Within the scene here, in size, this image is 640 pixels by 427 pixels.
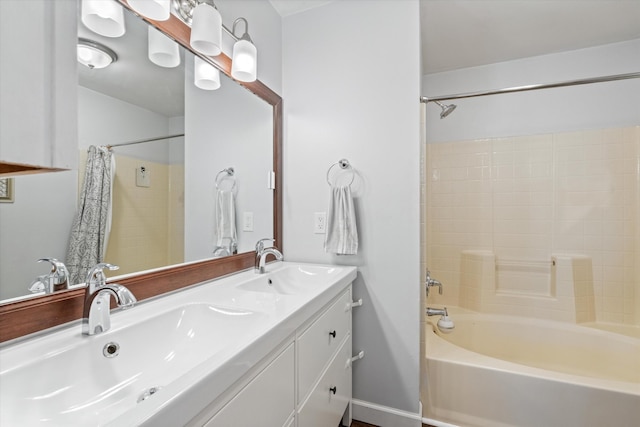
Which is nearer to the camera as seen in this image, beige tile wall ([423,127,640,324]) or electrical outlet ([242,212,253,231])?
electrical outlet ([242,212,253,231])

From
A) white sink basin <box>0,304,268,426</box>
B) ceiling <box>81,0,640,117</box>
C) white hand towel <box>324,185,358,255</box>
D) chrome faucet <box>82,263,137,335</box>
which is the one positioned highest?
ceiling <box>81,0,640,117</box>

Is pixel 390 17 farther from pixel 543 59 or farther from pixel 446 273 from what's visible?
pixel 446 273

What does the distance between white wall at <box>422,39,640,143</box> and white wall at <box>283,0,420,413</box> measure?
3.66 ft

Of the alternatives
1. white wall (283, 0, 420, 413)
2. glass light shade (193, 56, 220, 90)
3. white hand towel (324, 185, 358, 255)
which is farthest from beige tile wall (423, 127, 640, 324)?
glass light shade (193, 56, 220, 90)

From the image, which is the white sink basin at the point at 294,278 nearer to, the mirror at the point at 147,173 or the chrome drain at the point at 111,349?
the mirror at the point at 147,173

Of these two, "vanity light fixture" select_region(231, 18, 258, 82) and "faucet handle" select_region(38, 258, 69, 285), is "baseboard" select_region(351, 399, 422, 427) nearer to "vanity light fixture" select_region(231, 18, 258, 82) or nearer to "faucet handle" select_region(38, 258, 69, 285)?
"faucet handle" select_region(38, 258, 69, 285)

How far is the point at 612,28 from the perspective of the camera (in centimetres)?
207

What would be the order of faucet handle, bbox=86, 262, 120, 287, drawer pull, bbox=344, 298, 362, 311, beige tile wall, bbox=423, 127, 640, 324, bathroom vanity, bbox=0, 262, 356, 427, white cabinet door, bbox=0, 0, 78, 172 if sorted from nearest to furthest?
white cabinet door, bbox=0, 0, 78, 172, bathroom vanity, bbox=0, 262, 356, 427, faucet handle, bbox=86, 262, 120, 287, drawer pull, bbox=344, 298, 362, 311, beige tile wall, bbox=423, 127, 640, 324

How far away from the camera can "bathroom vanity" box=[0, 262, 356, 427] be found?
0.59 meters

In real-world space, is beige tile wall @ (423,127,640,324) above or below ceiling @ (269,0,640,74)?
below

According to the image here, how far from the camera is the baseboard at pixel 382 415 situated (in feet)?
5.26

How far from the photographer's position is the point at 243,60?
143 cm

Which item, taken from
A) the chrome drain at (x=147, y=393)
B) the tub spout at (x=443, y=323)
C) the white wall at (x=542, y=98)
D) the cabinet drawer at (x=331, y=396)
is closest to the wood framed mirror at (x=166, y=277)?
the chrome drain at (x=147, y=393)

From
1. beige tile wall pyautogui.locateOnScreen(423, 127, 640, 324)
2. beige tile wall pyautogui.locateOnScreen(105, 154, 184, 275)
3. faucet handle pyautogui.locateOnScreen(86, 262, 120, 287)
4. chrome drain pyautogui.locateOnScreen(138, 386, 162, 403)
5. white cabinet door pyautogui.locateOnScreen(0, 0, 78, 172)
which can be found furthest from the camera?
beige tile wall pyautogui.locateOnScreen(423, 127, 640, 324)
